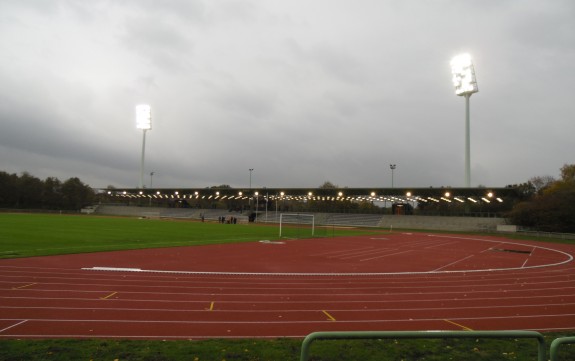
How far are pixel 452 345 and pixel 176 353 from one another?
4.90 m

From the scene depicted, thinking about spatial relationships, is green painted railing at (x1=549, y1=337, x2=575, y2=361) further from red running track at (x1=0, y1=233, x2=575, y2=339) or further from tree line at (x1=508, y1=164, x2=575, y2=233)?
tree line at (x1=508, y1=164, x2=575, y2=233)

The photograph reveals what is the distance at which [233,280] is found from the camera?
1324 centimetres

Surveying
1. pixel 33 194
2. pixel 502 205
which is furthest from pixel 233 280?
pixel 33 194

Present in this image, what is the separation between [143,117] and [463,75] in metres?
68.4

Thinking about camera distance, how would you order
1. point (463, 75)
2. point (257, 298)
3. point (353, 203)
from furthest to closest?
point (353, 203) → point (463, 75) → point (257, 298)

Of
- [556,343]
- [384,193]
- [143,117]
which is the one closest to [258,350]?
[556,343]

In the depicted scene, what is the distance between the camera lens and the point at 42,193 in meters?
105

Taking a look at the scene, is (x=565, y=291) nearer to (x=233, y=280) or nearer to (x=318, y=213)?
(x=233, y=280)

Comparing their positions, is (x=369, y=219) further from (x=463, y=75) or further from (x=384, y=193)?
(x=463, y=75)

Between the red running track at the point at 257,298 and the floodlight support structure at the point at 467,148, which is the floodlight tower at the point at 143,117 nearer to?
the floodlight support structure at the point at 467,148

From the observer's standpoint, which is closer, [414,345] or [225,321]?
[414,345]

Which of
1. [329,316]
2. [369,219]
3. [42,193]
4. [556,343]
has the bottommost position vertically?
[329,316]

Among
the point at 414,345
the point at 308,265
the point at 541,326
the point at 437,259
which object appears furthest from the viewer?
the point at 437,259

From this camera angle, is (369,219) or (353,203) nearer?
(369,219)
